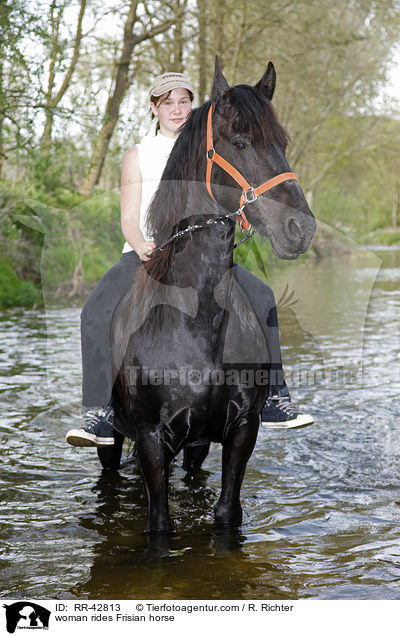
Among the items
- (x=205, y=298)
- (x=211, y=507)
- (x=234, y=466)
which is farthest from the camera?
(x=211, y=507)

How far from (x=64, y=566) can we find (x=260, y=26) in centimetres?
1800

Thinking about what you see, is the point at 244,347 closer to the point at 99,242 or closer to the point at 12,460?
the point at 12,460

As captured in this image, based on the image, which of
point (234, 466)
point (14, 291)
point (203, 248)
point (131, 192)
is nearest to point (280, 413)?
point (234, 466)

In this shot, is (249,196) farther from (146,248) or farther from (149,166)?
(149,166)

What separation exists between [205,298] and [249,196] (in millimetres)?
683

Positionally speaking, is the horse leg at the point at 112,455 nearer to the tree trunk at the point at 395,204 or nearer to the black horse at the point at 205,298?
the black horse at the point at 205,298

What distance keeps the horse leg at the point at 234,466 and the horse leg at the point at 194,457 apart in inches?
49.9

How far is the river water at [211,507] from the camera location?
12.9 ft

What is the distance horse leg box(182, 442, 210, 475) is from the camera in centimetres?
584

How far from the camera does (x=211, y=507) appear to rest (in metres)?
5.19
